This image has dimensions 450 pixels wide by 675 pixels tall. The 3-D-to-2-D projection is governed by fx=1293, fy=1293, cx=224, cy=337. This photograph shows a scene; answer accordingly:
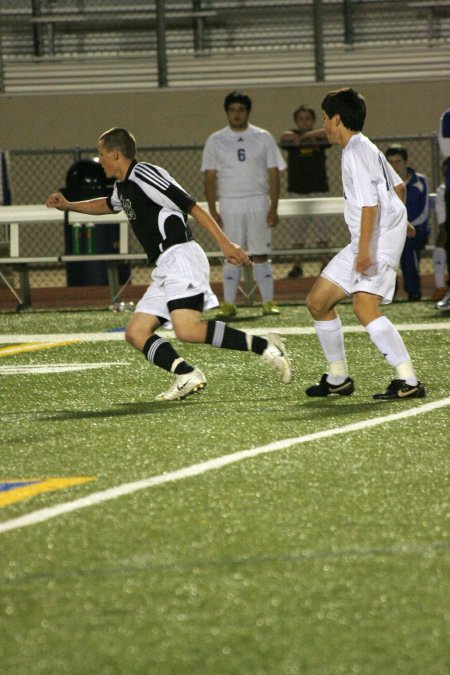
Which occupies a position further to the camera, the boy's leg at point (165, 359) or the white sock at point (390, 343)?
the boy's leg at point (165, 359)

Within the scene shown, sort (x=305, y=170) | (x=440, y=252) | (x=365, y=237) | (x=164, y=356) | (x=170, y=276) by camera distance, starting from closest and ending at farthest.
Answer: (x=365, y=237) < (x=164, y=356) < (x=170, y=276) < (x=440, y=252) < (x=305, y=170)

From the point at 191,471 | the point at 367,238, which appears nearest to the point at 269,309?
the point at 367,238

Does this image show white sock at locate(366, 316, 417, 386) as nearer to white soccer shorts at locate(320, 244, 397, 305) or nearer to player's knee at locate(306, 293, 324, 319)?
white soccer shorts at locate(320, 244, 397, 305)

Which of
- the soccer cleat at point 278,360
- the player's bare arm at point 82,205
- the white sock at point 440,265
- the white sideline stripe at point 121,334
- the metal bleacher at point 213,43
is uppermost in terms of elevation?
the metal bleacher at point 213,43

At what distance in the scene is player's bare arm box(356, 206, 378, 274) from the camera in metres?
6.48

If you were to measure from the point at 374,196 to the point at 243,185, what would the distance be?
604 centimetres

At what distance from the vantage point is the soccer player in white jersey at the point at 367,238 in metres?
6.51

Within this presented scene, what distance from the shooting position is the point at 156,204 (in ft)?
23.6

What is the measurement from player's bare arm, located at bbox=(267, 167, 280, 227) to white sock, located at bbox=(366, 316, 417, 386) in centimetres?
585

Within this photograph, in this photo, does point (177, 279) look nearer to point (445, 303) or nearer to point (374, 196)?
point (374, 196)

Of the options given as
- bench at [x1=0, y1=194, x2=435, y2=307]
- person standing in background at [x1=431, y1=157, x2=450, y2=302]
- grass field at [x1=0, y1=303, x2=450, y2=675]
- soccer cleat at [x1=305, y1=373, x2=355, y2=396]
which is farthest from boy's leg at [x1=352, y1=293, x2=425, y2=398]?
bench at [x1=0, y1=194, x2=435, y2=307]

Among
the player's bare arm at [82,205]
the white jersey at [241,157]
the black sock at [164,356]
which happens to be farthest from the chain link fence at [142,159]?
the black sock at [164,356]

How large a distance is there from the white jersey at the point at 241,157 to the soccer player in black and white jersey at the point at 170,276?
515cm

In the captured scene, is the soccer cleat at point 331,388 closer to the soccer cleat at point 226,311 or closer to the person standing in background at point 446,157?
the person standing in background at point 446,157
